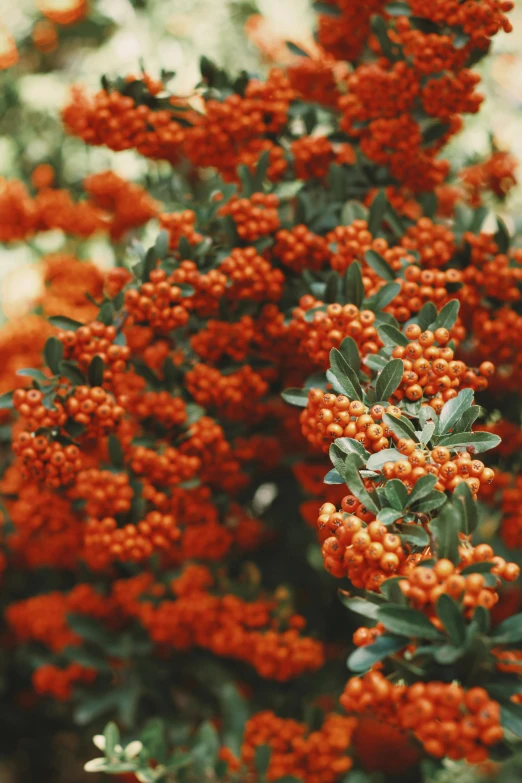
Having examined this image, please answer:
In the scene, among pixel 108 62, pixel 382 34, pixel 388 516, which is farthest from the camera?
pixel 108 62

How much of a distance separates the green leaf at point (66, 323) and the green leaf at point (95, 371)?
0.90ft

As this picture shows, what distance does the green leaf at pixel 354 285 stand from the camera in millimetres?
2055

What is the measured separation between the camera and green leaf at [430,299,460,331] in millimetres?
1891

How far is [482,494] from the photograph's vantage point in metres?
2.59

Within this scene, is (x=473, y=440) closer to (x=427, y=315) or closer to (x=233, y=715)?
(x=427, y=315)

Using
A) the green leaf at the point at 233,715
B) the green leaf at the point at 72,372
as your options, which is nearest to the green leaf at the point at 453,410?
the green leaf at the point at 72,372

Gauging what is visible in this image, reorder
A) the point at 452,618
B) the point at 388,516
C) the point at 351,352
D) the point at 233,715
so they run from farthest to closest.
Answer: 1. the point at 233,715
2. the point at 351,352
3. the point at 388,516
4. the point at 452,618

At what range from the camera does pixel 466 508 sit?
1434mm

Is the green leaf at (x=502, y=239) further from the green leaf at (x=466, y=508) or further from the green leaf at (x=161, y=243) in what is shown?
the green leaf at (x=466, y=508)

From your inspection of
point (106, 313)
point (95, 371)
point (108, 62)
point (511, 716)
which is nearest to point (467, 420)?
point (511, 716)

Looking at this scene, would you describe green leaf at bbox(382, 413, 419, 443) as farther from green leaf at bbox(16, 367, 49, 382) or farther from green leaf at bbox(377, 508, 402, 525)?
green leaf at bbox(16, 367, 49, 382)

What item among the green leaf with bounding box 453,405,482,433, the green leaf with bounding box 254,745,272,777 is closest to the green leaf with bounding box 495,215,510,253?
the green leaf with bounding box 453,405,482,433

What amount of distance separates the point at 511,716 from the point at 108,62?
5.22 meters

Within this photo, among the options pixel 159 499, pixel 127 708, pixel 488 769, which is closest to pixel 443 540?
pixel 159 499
